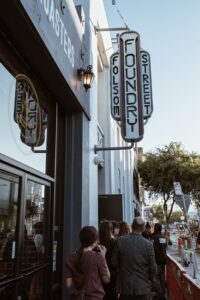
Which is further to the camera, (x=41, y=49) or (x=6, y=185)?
(x=41, y=49)

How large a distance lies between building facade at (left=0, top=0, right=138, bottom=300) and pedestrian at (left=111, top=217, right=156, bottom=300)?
1.17 meters

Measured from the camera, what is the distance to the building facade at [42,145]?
4148 mm

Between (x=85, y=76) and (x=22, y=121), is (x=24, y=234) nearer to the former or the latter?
(x=22, y=121)

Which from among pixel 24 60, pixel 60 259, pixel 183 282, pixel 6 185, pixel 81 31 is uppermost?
pixel 81 31

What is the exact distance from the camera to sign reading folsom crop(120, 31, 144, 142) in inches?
330

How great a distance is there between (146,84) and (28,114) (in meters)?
4.88

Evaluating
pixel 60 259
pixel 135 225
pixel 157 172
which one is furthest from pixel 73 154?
pixel 157 172

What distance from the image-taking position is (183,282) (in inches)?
238

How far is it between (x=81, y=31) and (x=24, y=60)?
265 centimetres

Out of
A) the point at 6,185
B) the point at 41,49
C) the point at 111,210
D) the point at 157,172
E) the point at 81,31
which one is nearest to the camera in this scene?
the point at 6,185

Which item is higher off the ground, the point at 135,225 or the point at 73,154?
the point at 73,154

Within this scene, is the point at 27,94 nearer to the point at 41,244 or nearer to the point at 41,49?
the point at 41,49

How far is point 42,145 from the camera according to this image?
220 inches

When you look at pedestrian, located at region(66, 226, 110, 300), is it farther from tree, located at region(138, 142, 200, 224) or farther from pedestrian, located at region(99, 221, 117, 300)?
tree, located at region(138, 142, 200, 224)
